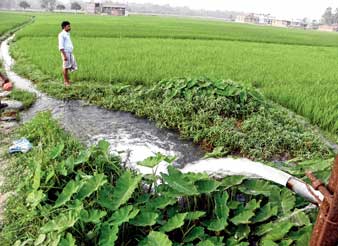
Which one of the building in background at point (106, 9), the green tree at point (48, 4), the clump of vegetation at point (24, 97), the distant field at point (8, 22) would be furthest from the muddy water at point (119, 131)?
the green tree at point (48, 4)

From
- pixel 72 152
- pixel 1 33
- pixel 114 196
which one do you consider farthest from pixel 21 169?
pixel 1 33

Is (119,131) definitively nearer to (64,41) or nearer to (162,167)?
(162,167)

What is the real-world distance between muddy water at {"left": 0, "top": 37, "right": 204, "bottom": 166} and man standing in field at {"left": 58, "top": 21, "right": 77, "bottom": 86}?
80cm

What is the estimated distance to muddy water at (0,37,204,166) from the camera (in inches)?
172

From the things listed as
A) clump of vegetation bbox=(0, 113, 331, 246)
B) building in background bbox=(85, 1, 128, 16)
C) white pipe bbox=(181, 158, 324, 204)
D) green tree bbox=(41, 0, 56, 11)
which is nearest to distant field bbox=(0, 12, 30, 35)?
white pipe bbox=(181, 158, 324, 204)

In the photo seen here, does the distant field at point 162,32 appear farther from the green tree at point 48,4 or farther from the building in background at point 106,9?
the green tree at point 48,4

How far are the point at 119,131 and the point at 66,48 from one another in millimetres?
2615

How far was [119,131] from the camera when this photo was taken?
16.2ft

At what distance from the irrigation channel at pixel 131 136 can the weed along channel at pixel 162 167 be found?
16 mm

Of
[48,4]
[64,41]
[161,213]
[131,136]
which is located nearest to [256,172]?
[161,213]

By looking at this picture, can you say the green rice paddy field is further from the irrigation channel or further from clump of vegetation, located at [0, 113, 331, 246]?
clump of vegetation, located at [0, 113, 331, 246]

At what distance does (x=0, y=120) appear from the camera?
200 inches

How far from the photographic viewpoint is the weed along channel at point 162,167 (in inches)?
85.6

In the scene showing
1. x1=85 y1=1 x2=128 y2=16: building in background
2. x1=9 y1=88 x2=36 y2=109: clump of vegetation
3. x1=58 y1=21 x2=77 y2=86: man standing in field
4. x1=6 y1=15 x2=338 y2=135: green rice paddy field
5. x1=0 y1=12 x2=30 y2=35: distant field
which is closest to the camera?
x1=9 y1=88 x2=36 y2=109: clump of vegetation
